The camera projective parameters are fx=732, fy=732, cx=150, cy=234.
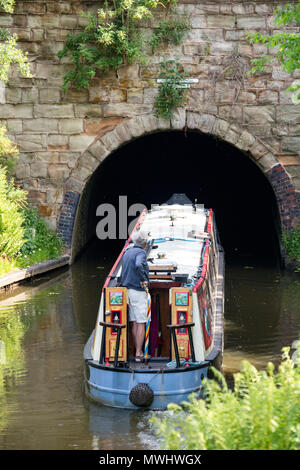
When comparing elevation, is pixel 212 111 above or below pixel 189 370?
above

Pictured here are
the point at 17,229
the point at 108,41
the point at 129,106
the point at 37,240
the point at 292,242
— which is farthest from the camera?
the point at 129,106

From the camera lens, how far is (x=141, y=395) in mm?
7621

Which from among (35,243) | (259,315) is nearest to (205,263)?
(259,315)

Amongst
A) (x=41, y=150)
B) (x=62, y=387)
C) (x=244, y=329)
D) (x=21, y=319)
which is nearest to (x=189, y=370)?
(x=62, y=387)

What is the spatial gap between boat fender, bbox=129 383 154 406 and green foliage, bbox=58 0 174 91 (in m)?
9.88

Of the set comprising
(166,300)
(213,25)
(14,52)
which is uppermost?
(213,25)

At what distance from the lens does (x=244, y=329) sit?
Result: 441 inches

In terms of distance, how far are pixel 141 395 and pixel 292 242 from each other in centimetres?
914

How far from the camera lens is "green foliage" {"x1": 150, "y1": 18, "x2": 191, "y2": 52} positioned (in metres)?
16.3

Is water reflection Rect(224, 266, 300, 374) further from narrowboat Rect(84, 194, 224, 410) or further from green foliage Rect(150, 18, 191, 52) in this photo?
green foliage Rect(150, 18, 191, 52)

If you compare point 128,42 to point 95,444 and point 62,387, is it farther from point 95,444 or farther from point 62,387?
point 95,444

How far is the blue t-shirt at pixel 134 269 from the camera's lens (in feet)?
27.3

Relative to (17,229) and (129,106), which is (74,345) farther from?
(129,106)

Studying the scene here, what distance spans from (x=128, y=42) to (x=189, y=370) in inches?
401
